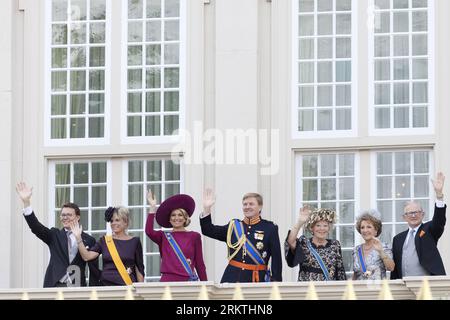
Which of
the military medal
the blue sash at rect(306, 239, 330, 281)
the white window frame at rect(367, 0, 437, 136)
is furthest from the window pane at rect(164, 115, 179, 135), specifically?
the blue sash at rect(306, 239, 330, 281)

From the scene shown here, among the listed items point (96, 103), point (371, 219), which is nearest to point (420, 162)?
point (371, 219)

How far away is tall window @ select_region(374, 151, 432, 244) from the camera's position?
30.1m

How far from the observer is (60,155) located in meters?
31.1

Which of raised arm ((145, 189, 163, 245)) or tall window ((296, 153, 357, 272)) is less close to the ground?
tall window ((296, 153, 357, 272))

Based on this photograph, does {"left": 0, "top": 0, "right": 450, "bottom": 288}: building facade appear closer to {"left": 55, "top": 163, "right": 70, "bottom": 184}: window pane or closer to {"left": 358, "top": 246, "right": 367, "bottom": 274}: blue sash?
{"left": 55, "top": 163, "right": 70, "bottom": 184}: window pane

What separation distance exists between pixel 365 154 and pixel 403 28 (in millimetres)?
1857

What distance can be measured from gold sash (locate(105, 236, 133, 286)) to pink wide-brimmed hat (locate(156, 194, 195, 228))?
670mm

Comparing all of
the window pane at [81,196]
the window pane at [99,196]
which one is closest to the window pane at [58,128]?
the window pane at [81,196]

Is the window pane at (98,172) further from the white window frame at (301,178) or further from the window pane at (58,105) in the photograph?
the white window frame at (301,178)

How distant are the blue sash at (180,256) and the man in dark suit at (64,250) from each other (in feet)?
Answer: 3.69

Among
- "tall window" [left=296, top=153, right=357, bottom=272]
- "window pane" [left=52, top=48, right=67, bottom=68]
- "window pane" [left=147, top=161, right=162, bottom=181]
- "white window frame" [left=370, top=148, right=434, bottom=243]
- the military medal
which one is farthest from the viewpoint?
"window pane" [left=52, top=48, right=67, bottom=68]
